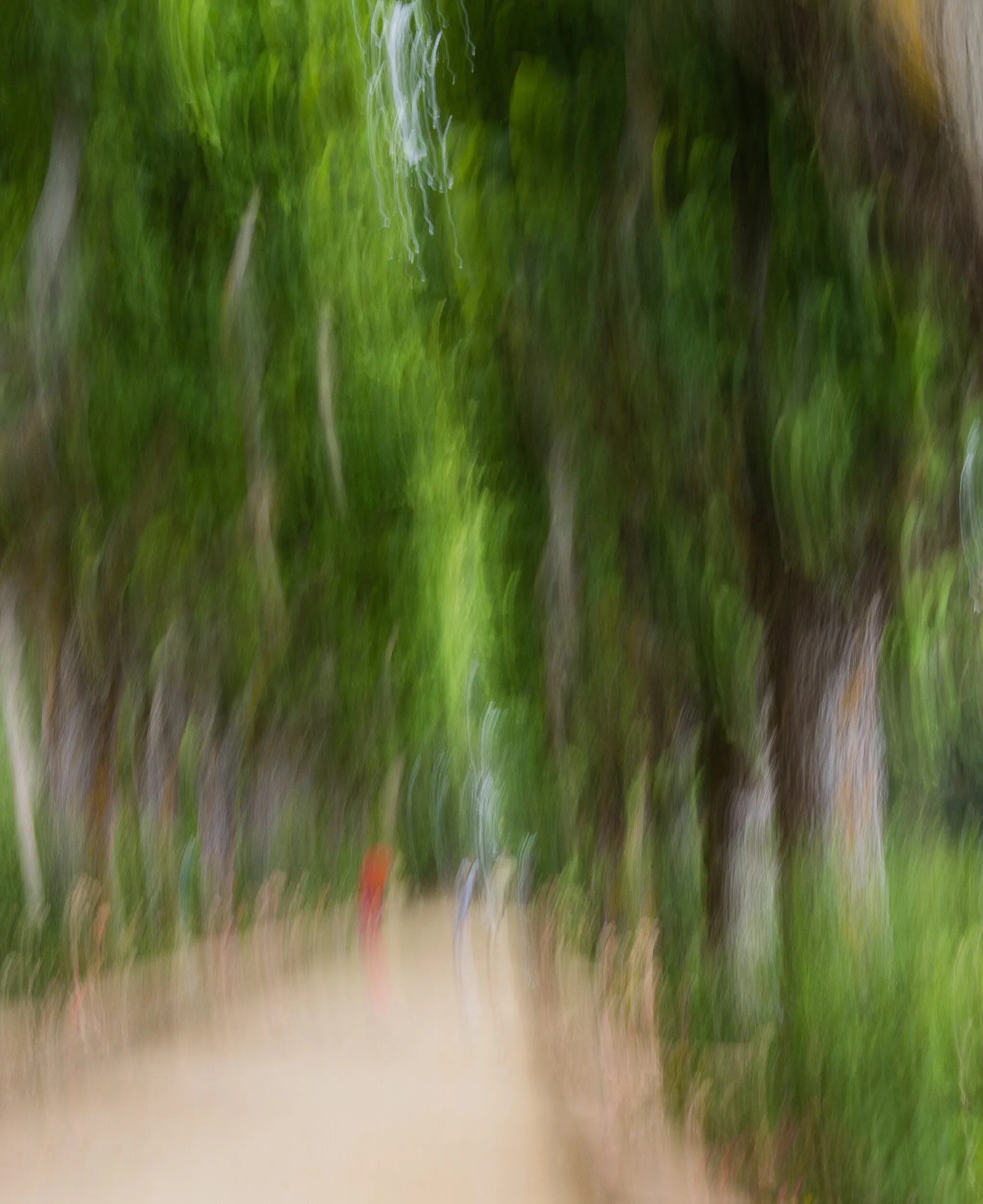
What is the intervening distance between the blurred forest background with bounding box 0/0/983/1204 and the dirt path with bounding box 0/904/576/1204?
0.16 m

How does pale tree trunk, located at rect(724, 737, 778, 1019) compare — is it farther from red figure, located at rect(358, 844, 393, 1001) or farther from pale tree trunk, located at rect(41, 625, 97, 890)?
pale tree trunk, located at rect(41, 625, 97, 890)

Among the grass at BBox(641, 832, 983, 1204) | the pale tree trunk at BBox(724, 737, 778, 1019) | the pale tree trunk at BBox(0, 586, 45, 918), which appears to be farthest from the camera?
the pale tree trunk at BBox(0, 586, 45, 918)

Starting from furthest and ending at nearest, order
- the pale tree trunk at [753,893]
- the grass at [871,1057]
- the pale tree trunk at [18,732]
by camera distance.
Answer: the pale tree trunk at [18,732] → the pale tree trunk at [753,893] → the grass at [871,1057]

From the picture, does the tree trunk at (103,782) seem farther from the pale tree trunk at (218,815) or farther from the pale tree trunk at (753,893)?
the pale tree trunk at (753,893)

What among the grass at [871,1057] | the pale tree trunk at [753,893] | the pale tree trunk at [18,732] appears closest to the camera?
the grass at [871,1057]

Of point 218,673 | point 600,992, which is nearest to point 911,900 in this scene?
point 600,992

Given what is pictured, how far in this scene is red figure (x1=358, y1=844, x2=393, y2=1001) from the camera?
4.52ft

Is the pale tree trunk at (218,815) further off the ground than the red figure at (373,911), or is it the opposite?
the pale tree trunk at (218,815)

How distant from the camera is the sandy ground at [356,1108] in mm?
1203

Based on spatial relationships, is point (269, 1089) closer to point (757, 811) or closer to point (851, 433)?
point (757, 811)

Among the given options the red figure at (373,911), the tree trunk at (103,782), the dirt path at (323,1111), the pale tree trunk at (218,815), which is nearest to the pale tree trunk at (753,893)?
the dirt path at (323,1111)

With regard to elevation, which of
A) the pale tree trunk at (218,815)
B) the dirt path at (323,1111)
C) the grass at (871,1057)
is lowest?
the dirt path at (323,1111)

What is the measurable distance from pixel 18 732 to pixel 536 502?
751 millimetres

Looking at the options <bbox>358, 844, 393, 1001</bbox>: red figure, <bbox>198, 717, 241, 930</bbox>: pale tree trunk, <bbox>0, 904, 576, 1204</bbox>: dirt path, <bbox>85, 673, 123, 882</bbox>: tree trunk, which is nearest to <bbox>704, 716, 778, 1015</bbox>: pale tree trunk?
<bbox>0, 904, 576, 1204</bbox>: dirt path
